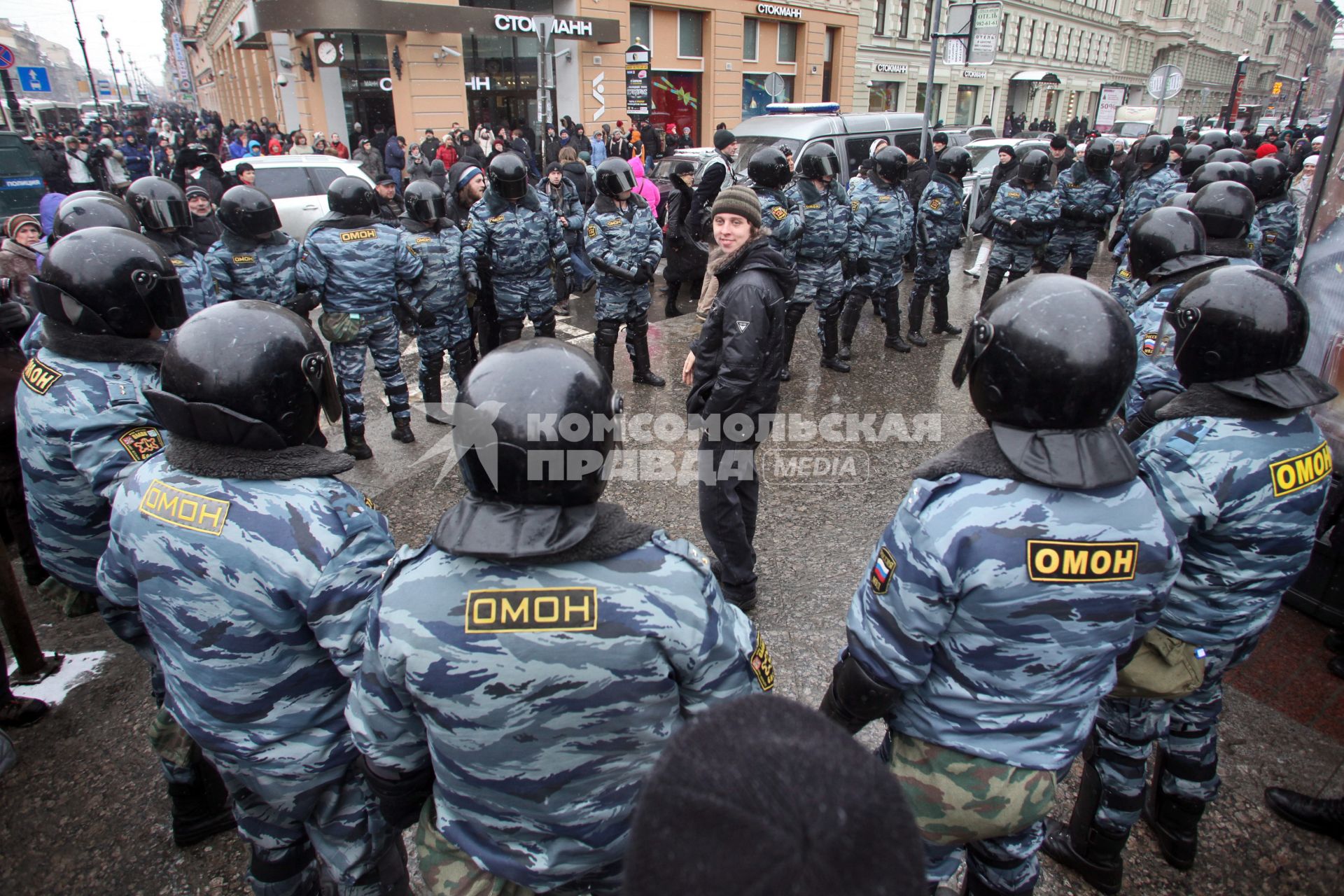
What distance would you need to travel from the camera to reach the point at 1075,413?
165 centimetres

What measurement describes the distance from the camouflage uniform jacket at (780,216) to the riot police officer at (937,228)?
2.08 m

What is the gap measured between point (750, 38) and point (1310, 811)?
95.6 ft

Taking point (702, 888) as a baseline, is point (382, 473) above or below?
below

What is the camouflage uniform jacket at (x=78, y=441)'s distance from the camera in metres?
2.36

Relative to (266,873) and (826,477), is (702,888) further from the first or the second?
(826,477)

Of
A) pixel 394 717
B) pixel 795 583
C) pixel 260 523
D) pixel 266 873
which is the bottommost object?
pixel 795 583

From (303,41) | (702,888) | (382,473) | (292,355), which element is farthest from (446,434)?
(303,41)

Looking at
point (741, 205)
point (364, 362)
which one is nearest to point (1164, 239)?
point (741, 205)

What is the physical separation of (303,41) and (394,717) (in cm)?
2258

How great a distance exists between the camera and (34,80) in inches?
814

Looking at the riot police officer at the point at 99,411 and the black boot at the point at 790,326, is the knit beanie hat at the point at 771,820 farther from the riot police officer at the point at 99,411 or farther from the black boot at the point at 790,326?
the black boot at the point at 790,326

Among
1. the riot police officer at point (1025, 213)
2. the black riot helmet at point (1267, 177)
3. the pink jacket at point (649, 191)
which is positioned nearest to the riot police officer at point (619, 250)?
the pink jacket at point (649, 191)

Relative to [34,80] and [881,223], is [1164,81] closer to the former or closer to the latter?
[881,223]

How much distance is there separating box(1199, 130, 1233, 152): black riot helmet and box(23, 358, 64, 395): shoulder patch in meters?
12.8
